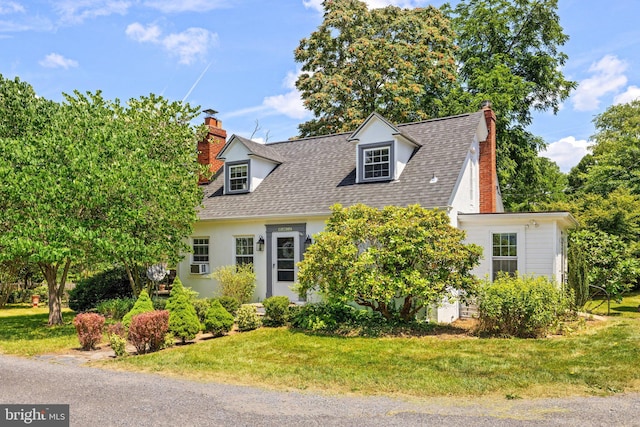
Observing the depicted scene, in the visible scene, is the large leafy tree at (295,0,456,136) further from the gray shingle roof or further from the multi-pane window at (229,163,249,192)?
the multi-pane window at (229,163,249,192)

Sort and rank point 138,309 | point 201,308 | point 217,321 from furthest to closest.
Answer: point 201,308, point 217,321, point 138,309

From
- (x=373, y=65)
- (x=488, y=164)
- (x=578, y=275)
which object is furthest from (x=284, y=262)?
(x=373, y=65)

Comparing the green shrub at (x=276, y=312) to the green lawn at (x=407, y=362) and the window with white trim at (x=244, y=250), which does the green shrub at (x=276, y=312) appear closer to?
the green lawn at (x=407, y=362)

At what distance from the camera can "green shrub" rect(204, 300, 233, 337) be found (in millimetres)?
12125

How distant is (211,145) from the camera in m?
22.6

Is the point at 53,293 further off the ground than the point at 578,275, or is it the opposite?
the point at 578,275

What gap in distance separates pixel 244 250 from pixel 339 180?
4.51 metres

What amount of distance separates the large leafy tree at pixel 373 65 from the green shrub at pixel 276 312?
15.7 m

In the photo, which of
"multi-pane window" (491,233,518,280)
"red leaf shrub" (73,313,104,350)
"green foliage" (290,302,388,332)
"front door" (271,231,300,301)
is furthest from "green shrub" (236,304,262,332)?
"multi-pane window" (491,233,518,280)

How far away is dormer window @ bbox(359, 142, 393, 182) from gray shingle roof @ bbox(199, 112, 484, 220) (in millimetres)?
375

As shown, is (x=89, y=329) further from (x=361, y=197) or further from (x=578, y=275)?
(x=578, y=275)

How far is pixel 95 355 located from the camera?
33.9ft

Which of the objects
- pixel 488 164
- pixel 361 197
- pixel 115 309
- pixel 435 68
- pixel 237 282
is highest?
pixel 435 68

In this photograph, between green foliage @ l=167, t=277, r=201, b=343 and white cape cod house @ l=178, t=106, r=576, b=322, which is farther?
white cape cod house @ l=178, t=106, r=576, b=322
